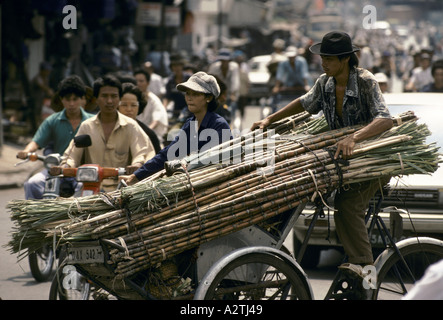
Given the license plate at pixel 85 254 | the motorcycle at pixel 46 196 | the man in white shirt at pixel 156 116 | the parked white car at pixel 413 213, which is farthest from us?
the man in white shirt at pixel 156 116

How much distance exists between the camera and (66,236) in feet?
14.8

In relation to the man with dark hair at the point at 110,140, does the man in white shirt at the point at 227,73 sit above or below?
below

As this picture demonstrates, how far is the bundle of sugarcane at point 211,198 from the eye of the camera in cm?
448

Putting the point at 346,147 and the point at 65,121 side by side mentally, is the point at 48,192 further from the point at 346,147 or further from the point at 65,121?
the point at 346,147

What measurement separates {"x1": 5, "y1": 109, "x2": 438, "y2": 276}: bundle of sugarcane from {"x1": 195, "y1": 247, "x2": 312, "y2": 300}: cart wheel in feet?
0.60

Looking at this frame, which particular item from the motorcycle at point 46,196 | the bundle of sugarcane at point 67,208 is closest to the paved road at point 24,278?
the motorcycle at point 46,196

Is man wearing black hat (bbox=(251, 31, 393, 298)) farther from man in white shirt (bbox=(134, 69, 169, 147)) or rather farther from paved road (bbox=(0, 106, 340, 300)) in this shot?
man in white shirt (bbox=(134, 69, 169, 147))

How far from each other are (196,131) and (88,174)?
3.13ft

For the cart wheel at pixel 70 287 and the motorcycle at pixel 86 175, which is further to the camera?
the motorcycle at pixel 86 175

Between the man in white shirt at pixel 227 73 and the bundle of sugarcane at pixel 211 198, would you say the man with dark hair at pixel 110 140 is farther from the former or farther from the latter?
the man in white shirt at pixel 227 73

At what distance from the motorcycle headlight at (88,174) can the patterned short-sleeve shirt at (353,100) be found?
5.37 feet

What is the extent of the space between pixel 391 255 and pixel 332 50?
1321mm

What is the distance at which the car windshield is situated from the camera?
8031 millimetres

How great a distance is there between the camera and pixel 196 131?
5539 mm
